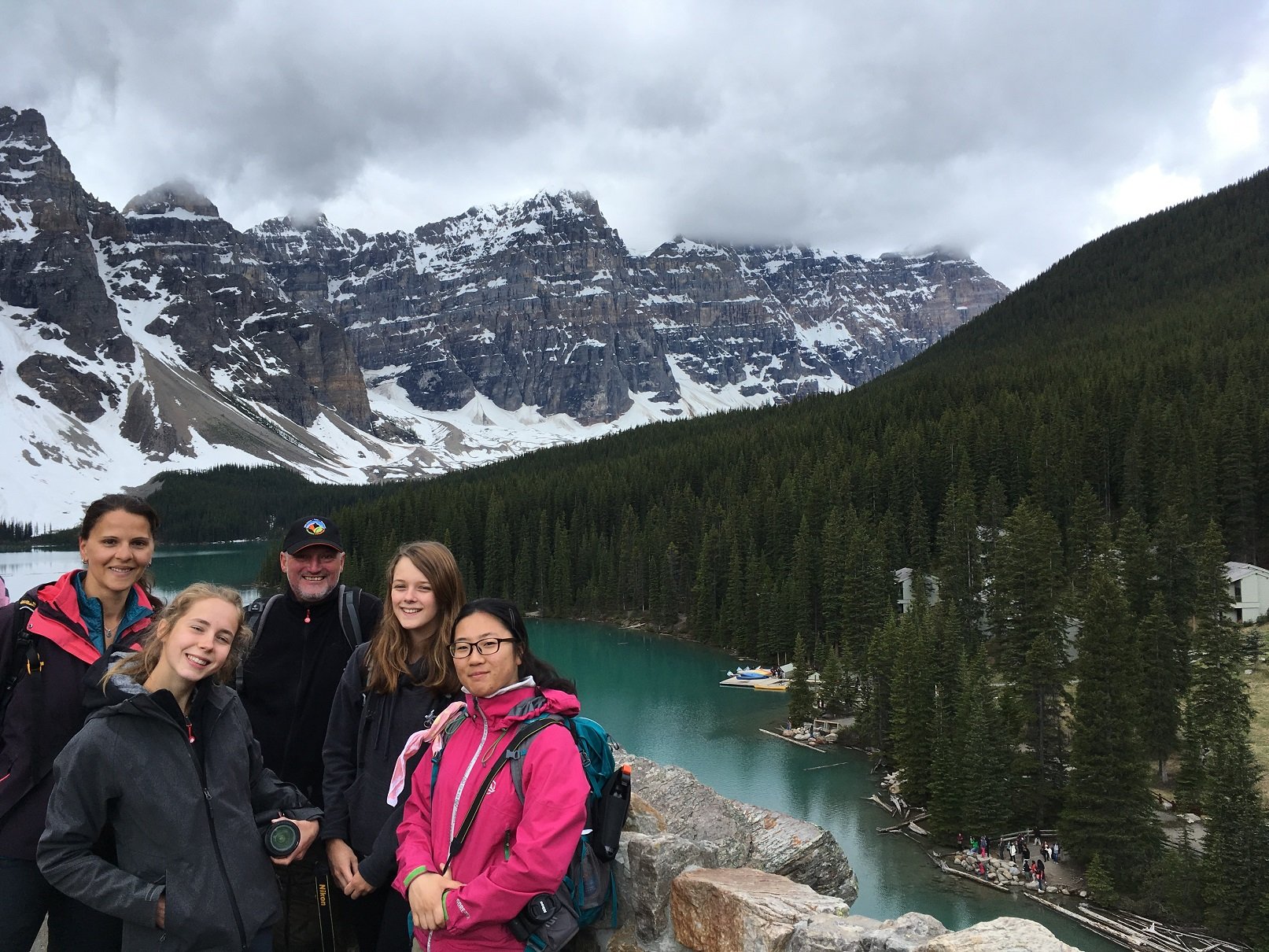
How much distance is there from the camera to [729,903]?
171 inches

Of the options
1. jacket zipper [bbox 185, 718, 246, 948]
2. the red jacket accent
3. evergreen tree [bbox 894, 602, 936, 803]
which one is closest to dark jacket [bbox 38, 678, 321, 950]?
jacket zipper [bbox 185, 718, 246, 948]

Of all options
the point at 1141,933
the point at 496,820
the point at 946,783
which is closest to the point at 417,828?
the point at 496,820

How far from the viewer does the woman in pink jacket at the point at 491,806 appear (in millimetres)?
3832

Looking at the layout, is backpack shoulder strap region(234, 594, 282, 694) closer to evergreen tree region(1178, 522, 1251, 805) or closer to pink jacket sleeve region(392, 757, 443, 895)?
pink jacket sleeve region(392, 757, 443, 895)

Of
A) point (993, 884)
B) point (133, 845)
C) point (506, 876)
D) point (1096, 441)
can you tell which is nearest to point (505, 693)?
point (506, 876)

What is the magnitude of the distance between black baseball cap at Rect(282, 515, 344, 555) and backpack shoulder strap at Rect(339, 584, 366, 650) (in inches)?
11.1

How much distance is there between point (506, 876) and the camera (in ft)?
12.5

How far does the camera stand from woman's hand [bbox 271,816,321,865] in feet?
14.2

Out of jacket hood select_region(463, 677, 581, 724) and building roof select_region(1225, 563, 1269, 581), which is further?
building roof select_region(1225, 563, 1269, 581)

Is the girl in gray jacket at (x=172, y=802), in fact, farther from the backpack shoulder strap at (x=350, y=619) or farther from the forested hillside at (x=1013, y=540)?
Answer: the forested hillside at (x=1013, y=540)

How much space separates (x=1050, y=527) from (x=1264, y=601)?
9911mm

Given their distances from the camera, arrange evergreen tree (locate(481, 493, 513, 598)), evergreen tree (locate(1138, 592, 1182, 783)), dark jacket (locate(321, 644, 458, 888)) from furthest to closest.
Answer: evergreen tree (locate(481, 493, 513, 598))
evergreen tree (locate(1138, 592, 1182, 783))
dark jacket (locate(321, 644, 458, 888))

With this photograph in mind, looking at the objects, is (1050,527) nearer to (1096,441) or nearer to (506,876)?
(1096,441)

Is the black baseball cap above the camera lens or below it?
above
